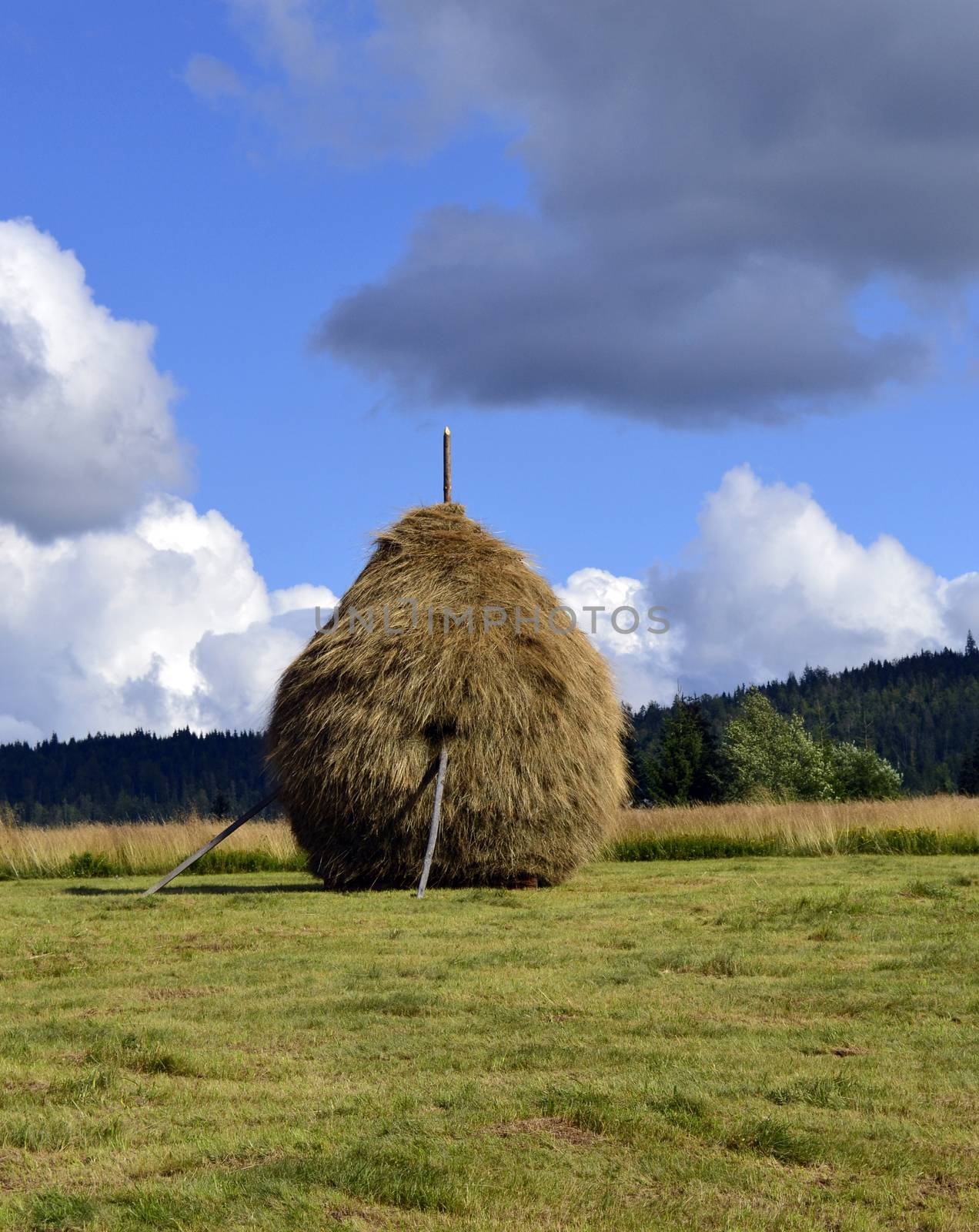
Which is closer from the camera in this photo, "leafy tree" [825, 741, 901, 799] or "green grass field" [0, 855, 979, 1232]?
"green grass field" [0, 855, 979, 1232]

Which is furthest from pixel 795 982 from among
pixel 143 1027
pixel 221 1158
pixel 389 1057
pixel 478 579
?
pixel 478 579

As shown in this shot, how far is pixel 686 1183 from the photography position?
432 cm

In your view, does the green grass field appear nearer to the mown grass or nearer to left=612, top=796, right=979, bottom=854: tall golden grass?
the mown grass

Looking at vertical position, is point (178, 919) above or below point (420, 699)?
below

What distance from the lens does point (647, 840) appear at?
22.8m

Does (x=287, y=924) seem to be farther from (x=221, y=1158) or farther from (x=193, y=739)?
(x=193, y=739)

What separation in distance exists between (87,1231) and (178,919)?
8.84 m

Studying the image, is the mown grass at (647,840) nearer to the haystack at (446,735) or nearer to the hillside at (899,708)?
the haystack at (446,735)

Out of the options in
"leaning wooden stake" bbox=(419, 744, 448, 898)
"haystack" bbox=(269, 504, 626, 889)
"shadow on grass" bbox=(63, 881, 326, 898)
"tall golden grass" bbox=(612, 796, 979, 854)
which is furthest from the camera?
"tall golden grass" bbox=(612, 796, 979, 854)

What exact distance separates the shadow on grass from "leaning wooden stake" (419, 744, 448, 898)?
1673 mm

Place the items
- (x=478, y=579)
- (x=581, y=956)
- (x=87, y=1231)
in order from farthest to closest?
(x=478, y=579), (x=581, y=956), (x=87, y=1231)

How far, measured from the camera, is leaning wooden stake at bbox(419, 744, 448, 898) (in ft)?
46.7

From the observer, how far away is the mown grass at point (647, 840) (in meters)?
21.2

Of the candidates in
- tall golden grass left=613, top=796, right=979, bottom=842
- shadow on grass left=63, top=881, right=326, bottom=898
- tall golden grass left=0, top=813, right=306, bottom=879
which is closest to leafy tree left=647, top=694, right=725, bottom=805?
tall golden grass left=613, top=796, right=979, bottom=842
